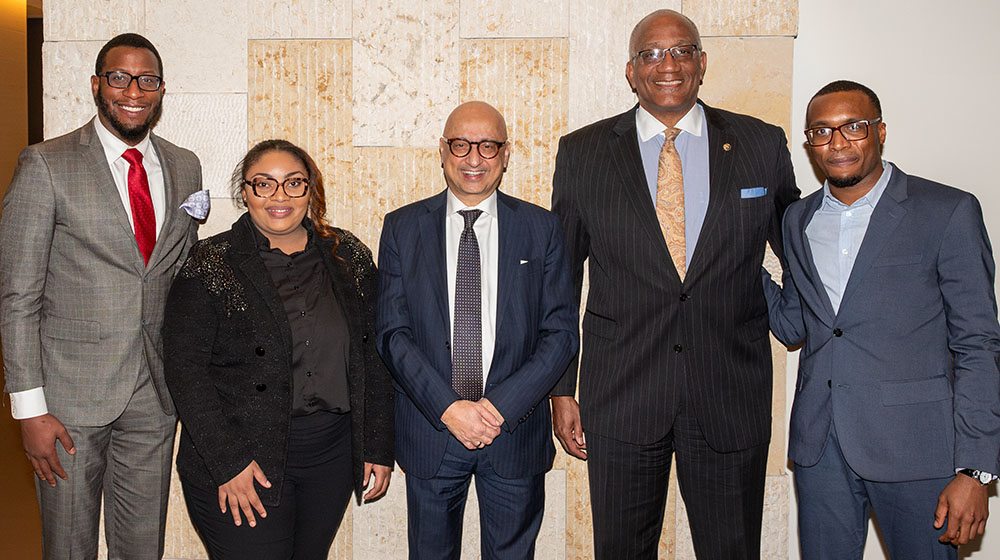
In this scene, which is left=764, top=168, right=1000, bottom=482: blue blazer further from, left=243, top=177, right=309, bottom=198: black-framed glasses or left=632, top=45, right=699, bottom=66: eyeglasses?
left=243, top=177, right=309, bottom=198: black-framed glasses

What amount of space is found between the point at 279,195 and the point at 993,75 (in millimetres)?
3069

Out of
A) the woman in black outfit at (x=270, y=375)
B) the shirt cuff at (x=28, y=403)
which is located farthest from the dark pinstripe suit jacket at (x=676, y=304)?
the shirt cuff at (x=28, y=403)

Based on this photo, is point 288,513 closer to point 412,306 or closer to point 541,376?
point 412,306

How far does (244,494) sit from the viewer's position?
2.23 m

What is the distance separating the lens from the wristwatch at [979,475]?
2.14 metres

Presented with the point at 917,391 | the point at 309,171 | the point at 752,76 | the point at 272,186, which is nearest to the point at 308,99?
the point at 309,171

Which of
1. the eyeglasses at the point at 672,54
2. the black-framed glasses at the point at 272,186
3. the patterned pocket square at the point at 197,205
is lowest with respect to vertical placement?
the patterned pocket square at the point at 197,205

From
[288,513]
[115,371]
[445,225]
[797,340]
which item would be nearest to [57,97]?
[115,371]

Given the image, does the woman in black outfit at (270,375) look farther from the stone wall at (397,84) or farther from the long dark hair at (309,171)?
the stone wall at (397,84)

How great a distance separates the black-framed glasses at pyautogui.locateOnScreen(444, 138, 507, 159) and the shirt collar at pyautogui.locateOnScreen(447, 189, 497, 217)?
0.16 metres

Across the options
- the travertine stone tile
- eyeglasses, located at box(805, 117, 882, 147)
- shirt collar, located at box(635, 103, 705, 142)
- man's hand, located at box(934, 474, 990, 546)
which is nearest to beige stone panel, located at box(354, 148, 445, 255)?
the travertine stone tile

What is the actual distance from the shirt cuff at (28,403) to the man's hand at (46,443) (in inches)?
0.8

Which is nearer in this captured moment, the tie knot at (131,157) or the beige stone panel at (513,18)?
the tie knot at (131,157)

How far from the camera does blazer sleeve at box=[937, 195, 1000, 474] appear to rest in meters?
2.14
